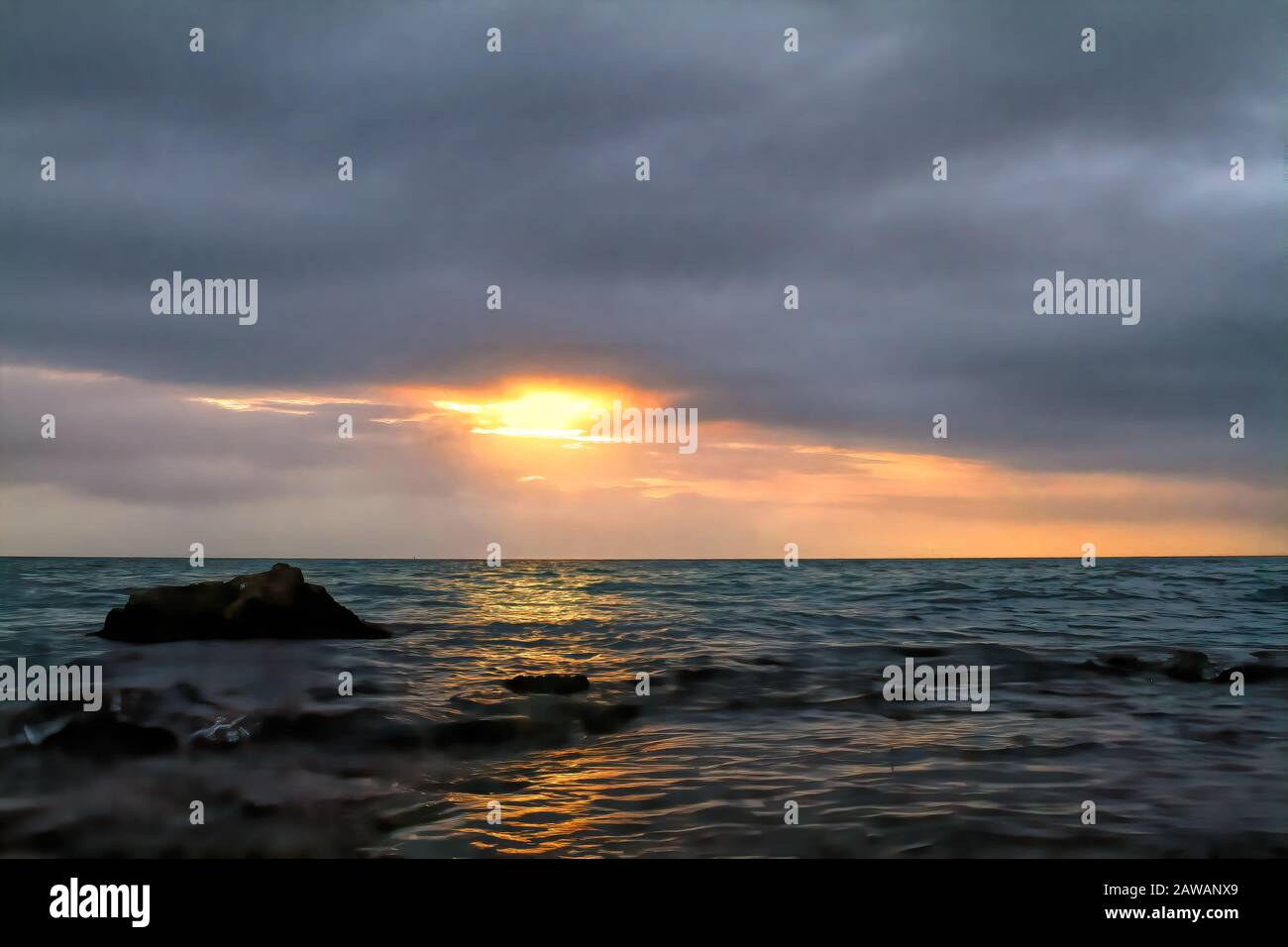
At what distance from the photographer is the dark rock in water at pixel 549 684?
643 inches

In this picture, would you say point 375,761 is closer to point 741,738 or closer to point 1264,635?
point 741,738

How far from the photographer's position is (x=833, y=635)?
24922mm

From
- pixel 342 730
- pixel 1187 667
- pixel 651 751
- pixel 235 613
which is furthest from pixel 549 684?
pixel 1187 667

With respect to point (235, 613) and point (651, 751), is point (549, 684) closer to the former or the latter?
point (651, 751)

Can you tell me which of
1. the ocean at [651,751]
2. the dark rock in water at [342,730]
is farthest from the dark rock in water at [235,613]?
the dark rock in water at [342,730]

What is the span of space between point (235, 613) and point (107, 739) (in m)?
9.17

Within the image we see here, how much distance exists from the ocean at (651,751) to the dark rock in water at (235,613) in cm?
72

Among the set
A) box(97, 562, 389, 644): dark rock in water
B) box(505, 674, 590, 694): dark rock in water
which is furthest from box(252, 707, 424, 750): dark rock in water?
box(97, 562, 389, 644): dark rock in water

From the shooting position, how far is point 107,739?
41.8 feet

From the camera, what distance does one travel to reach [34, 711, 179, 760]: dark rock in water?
40.5 feet

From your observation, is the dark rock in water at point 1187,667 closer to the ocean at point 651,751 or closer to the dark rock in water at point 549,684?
the ocean at point 651,751

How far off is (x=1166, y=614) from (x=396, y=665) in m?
27.4

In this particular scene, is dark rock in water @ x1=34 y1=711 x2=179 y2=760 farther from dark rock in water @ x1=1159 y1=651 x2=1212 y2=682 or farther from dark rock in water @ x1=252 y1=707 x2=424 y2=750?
dark rock in water @ x1=1159 y1=651 x2=1212 y2=682
